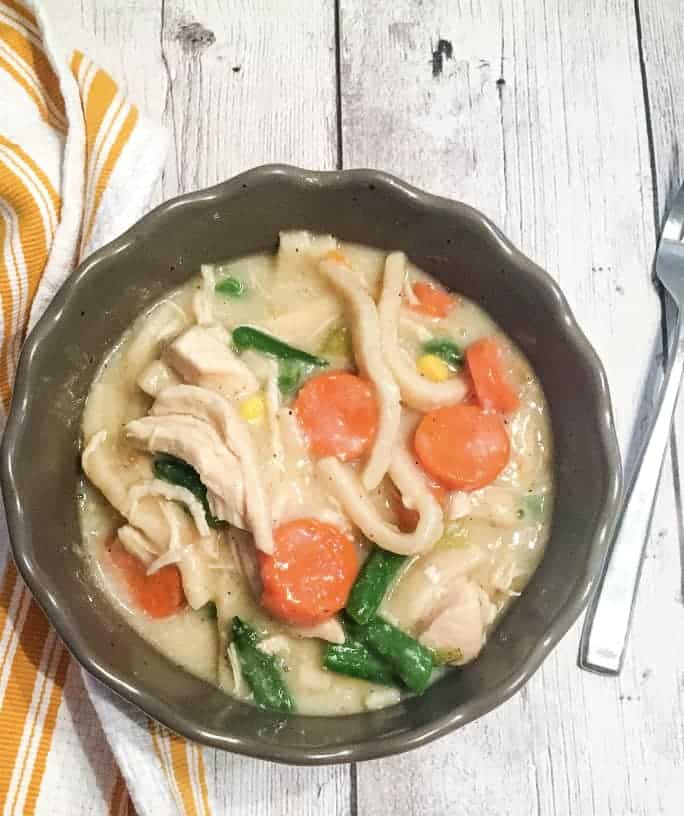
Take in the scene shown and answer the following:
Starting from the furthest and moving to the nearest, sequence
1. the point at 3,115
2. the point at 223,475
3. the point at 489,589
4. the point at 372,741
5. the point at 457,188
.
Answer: the point at 457,188 < the point at 3,115 < the point at 489,589 < the point at 223,475 < the point at 372,741

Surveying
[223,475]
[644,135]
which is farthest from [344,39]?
[223,475]

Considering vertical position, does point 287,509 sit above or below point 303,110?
below

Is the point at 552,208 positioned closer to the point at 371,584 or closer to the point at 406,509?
the point at 406,509

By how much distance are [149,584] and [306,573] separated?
15.9 inches

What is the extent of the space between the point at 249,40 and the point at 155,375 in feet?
3.92

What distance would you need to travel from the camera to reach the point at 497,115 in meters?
2.77

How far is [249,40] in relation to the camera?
109 inches


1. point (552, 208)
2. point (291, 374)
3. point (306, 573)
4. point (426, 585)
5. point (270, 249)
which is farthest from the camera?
point (552, 208)

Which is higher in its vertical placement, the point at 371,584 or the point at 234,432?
the point at 234,432

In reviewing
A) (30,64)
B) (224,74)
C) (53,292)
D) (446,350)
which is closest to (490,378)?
(446,350)

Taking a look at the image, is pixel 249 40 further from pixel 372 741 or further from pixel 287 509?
pixel 372 741

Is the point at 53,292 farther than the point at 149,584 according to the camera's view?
Yes

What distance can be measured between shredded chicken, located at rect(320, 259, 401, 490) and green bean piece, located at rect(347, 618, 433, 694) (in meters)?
0.33

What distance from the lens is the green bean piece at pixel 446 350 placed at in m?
2.31
